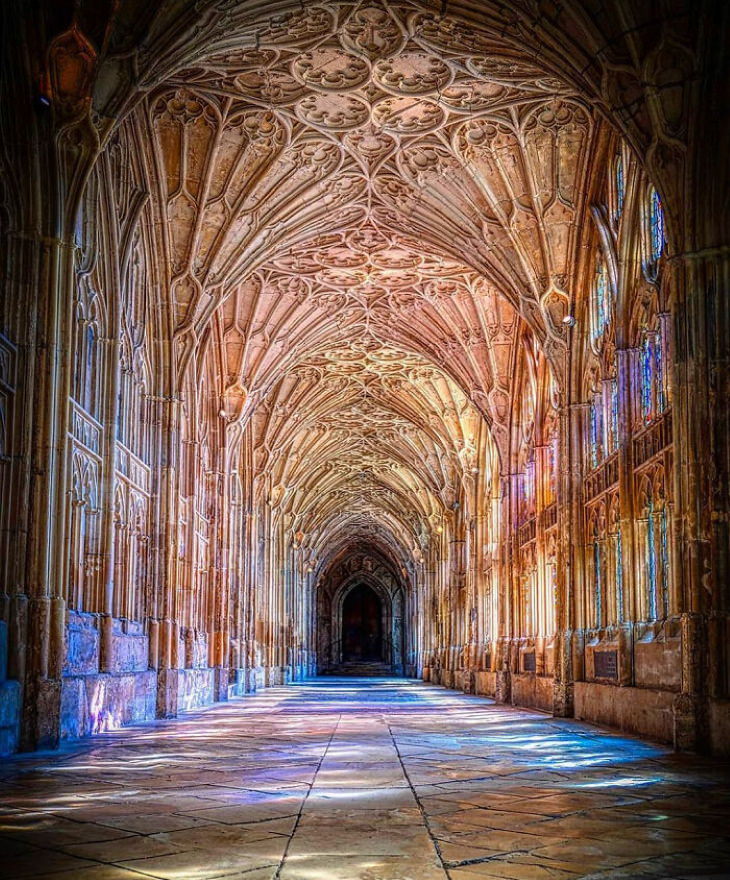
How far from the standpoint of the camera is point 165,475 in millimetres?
20172

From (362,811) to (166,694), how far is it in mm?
13007

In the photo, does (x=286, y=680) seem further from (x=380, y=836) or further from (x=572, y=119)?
(x=380, y=836)

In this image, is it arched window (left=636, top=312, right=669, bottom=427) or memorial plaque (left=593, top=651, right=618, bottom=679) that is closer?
arched window (left=636, top=312, right=669, bottom=427)

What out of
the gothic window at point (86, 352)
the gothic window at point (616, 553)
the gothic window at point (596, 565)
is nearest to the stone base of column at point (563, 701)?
the gothic window at point (596, 565)

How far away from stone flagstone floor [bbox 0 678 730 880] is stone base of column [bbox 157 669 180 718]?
6.07 m

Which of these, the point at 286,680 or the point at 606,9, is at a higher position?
the point at 606,9

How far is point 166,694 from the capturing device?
19.0 metres

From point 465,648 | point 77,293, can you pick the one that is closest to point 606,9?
point 77,293

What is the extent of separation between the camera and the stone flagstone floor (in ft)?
16.3

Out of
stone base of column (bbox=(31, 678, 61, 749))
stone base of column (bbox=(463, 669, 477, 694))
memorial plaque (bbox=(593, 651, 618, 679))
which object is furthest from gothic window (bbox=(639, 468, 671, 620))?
stone base of column (bbox=(463, 669, 477, 694))

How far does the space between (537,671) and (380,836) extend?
17855 millimetres

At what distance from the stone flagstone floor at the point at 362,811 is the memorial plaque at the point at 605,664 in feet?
13.0

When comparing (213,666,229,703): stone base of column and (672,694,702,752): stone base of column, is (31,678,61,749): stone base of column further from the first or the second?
(213,666,229,703): stone base of column

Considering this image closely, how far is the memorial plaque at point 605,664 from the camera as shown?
55.0ft
